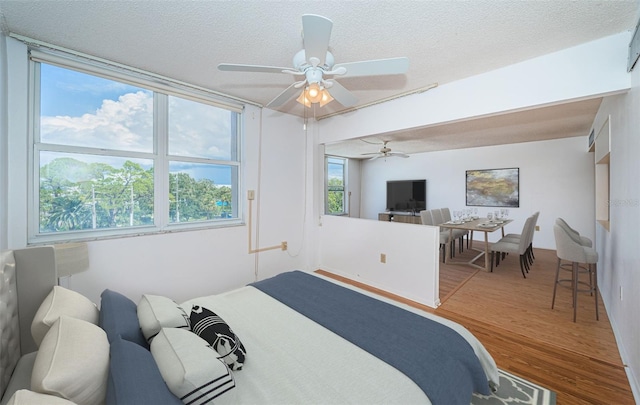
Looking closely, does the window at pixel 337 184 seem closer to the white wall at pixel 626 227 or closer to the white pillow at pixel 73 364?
the white wall at pixel 626 227

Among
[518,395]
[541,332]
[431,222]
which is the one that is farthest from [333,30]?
[431,222]

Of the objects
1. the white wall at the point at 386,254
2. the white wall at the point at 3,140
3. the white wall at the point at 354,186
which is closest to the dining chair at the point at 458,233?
the white wall at the point at 386,254

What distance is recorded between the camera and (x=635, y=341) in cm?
169

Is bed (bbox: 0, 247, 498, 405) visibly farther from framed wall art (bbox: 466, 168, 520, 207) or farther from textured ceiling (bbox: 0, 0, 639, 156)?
framed wall art (bbox: 466, 168, 520, 207)

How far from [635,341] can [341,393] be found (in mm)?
2148

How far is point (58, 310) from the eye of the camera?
3.85 feet

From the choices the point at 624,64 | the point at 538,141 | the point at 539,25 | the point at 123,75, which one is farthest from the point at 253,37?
the point at 538,141

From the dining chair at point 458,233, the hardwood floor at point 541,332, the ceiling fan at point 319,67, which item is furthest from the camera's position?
the dining chair at point 458,233

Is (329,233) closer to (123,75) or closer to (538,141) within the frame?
(123,75)

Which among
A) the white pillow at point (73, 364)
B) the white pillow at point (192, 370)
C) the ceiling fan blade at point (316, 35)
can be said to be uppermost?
the ceiling fan blade at point (316, 35)

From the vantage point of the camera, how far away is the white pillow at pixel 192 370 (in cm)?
93

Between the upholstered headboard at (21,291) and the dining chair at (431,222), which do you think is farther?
the dining chair at (431,222)

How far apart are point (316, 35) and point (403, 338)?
1.72 metres

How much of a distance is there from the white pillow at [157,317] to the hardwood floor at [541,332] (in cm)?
232
